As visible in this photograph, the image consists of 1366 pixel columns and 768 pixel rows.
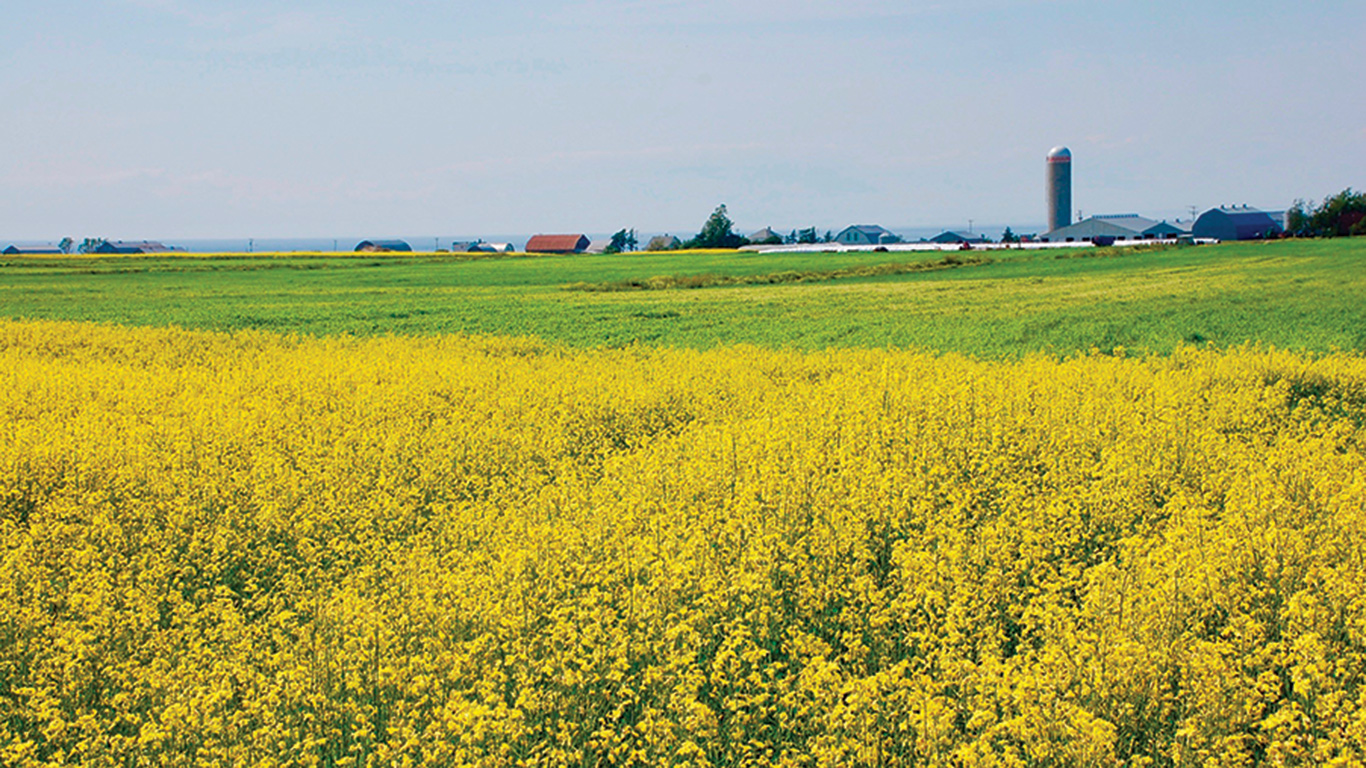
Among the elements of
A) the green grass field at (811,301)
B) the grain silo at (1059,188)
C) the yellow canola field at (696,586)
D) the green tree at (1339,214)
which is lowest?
the yellow canola field at (696,586)

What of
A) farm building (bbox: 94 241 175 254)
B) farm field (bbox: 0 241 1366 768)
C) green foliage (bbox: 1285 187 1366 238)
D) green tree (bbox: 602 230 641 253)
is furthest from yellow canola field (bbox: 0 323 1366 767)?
farm building (bbox: 94 241 175 254)

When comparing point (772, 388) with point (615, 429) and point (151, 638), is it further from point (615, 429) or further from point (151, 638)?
point (151, 638)

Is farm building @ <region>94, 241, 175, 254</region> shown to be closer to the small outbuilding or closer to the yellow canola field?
the small outbuilding

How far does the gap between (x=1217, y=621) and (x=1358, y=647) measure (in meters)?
0.76

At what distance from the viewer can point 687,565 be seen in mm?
5855

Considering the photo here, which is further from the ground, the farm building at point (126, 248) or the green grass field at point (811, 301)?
the farm building at point (126, 248)

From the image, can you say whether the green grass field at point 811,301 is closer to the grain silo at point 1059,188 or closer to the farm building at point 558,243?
the farm building at point 558,243

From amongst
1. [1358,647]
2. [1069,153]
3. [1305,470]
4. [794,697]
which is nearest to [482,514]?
[794,697]

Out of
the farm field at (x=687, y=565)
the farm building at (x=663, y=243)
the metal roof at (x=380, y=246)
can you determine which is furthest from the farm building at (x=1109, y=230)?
the farm field at (x=687, y=565)

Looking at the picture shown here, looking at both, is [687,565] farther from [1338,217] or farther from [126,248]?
[126,248]

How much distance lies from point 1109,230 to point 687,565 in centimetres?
13963

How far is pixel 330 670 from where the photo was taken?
17.1 ft

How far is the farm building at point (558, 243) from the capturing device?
148m

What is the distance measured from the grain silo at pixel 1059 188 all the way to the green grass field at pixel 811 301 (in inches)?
3635
